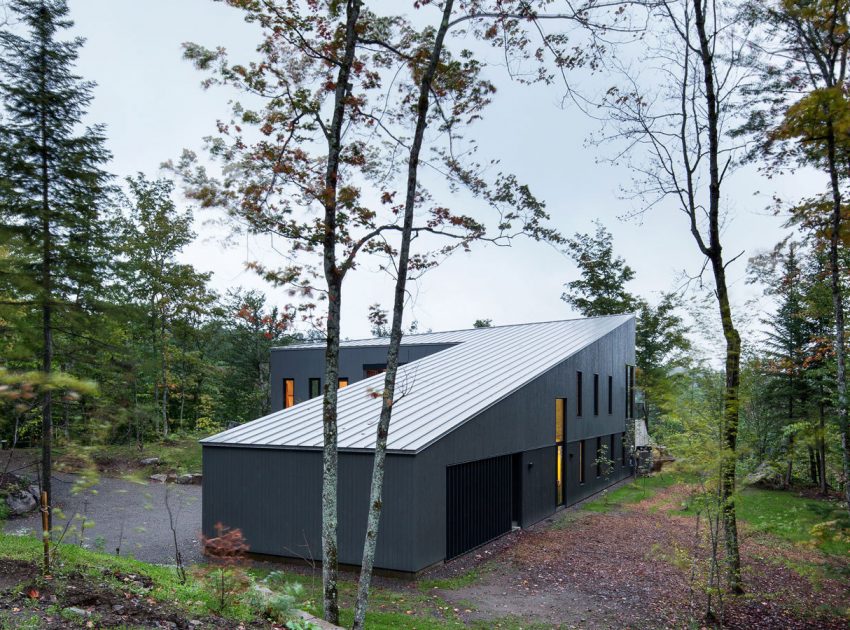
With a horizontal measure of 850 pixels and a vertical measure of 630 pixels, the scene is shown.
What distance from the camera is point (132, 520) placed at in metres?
14.5

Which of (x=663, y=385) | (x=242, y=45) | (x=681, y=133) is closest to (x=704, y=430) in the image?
(x=663, y=385)

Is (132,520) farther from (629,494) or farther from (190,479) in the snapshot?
(629,494)

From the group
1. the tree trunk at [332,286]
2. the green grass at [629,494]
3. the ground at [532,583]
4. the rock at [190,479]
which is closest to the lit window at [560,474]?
the green grass at [629,494]

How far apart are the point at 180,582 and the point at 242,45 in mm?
6471

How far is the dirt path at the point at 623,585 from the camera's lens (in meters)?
8.05

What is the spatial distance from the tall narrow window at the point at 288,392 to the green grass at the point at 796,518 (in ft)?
57.8

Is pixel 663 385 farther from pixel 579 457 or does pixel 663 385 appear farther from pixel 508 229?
pixel 579 457

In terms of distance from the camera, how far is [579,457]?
19062mm

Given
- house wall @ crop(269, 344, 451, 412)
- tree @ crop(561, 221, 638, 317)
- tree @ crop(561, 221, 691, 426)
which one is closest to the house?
house wall @ crop(269, 344, 451, 412)

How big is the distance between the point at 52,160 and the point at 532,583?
9675 mm

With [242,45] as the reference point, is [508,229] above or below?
below

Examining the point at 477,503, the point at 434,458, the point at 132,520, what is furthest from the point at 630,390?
the point at 132,520

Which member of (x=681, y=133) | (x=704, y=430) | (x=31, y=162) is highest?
(x=681, y=133)

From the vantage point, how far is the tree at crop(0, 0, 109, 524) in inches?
294
